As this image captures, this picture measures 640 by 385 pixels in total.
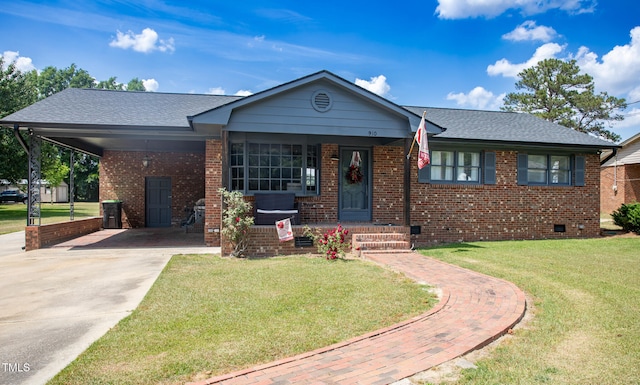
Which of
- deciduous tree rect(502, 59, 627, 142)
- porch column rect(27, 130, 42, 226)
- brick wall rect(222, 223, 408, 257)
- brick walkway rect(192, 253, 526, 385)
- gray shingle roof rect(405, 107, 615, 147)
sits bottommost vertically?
brick walkway rect(192, 253, 526, 385)

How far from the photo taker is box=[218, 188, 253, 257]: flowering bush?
28.1ft

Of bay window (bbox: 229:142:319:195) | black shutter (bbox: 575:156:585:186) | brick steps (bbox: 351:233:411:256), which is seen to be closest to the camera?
brick steps (bbox: 351:233:411:256)

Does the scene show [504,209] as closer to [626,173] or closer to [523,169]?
[523,169]

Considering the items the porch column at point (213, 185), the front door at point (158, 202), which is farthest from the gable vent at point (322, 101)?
the front door at point (158, 202)

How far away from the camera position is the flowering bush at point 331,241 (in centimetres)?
862

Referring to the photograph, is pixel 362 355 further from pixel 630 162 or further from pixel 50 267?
pixel 630 162

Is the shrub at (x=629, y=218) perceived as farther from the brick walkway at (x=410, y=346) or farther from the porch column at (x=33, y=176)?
the porch column at (x=33, y=176)

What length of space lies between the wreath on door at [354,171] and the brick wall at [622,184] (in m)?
18.5

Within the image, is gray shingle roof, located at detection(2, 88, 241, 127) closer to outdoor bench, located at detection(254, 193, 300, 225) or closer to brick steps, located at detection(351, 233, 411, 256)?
outdoor bench, located at detection(254, 193, 300, 225)

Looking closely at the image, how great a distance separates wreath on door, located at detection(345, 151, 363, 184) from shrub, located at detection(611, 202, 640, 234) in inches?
399

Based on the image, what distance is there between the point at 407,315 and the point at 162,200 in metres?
12.8

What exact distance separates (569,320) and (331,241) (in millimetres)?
5009

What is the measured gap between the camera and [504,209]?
12180mm

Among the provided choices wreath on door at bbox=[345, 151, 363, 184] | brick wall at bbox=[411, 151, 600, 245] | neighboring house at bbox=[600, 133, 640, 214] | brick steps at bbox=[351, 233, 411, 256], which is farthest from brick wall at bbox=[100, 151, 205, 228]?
neighboring house at bbox=[600, 133, 640, 214]
